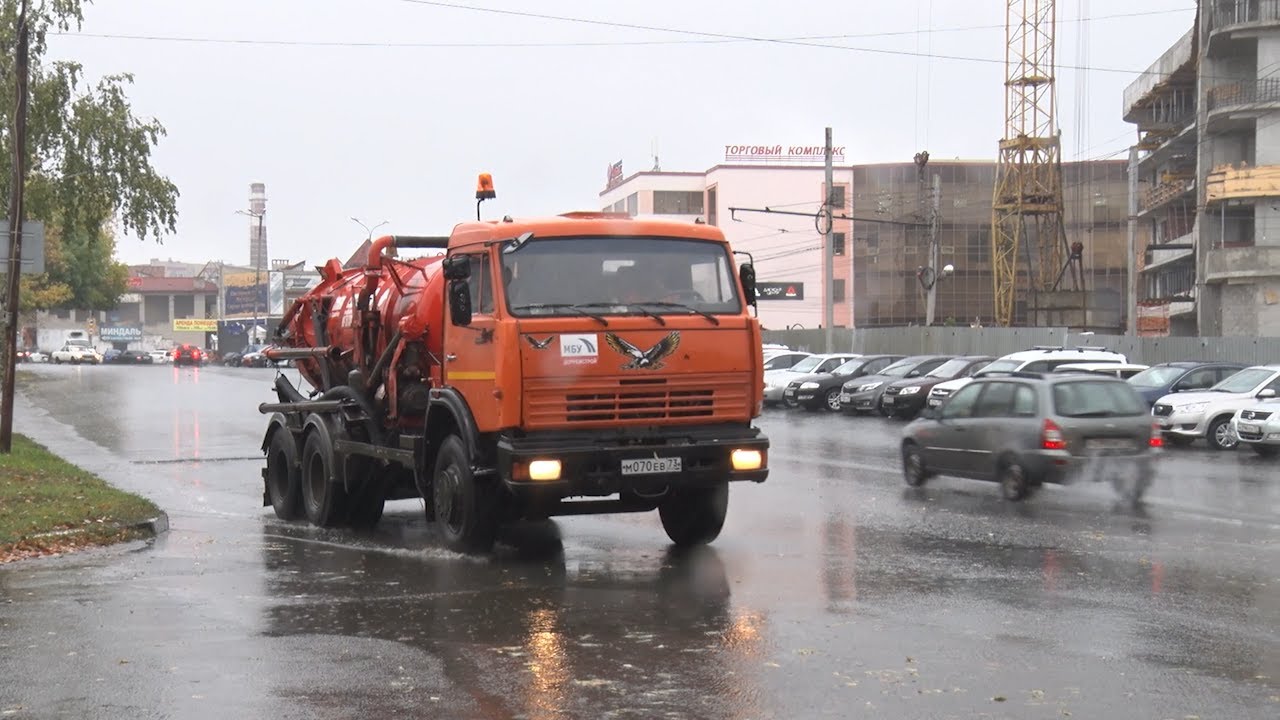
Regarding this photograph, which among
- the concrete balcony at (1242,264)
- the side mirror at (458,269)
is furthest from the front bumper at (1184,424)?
the concrete balcony at (1242,264)

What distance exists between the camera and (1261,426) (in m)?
23.9

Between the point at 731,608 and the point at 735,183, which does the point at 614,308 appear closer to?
the point at 731,608

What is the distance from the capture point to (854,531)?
1427 centimetres

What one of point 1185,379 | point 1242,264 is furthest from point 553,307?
point 1242,264

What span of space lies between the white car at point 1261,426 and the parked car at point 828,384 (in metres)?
15.8

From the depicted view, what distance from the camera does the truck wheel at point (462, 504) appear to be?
1228cm

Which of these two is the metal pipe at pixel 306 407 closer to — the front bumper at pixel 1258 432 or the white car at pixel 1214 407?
the front bumper at pixel 1258 432

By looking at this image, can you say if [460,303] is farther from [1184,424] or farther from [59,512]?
[1184,424]

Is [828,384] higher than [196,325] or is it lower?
lower

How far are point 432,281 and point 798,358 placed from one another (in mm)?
32876

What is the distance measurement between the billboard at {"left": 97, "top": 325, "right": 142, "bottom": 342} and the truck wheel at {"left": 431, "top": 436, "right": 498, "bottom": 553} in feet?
440

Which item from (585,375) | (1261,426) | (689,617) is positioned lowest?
(689,617)

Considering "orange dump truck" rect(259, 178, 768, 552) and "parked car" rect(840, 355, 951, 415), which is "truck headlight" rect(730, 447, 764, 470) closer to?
"orange dump truck" rect(259, 178, 768, 552)

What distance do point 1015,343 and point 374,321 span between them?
4715 centimetres
